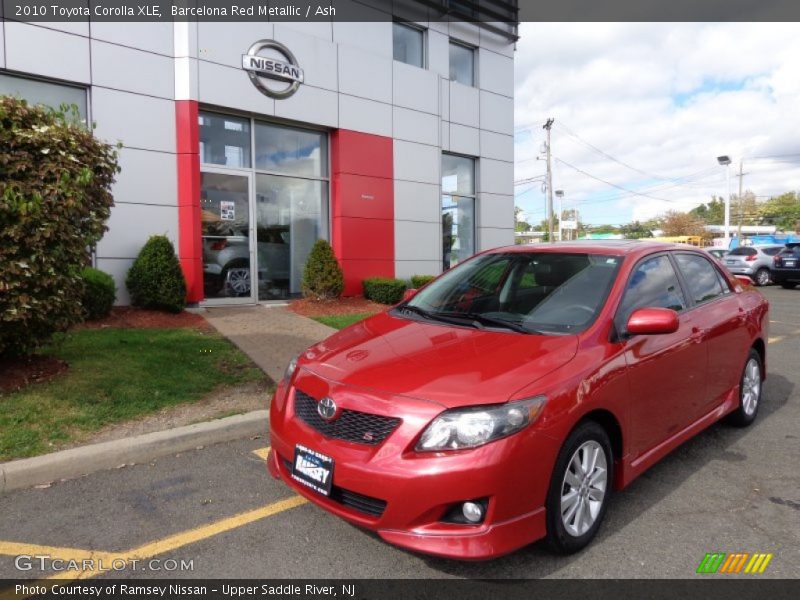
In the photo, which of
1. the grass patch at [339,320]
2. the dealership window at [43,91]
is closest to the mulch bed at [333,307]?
the grass patch at [339,320]

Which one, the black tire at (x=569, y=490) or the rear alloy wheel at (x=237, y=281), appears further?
the rear alloy wheel at (x=237, y=281)

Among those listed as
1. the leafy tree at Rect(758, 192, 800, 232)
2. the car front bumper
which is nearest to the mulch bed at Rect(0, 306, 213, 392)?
the car front bumper

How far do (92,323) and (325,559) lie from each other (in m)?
6.72

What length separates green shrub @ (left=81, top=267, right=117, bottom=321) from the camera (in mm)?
8211

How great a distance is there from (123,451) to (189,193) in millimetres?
6699

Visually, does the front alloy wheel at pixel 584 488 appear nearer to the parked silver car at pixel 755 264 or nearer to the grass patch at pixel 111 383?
the grass patch at pixel 111 383

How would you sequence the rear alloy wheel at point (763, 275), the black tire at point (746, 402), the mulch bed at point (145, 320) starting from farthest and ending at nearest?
the rear alloy wheel at point (763, 275), the mulch bed at point (145, 320), the black tire at point (746, 402)

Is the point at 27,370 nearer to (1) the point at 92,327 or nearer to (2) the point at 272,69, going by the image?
(1) the point at 92,327

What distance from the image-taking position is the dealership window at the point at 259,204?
10.7 m

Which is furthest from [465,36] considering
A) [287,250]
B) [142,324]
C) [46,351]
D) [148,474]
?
[148,474]

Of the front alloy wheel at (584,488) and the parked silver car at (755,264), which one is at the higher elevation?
the parked silver car at (755,264)

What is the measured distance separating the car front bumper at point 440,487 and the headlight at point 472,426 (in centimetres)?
3

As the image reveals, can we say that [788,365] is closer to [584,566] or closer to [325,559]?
[584,566]

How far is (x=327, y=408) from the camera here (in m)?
2.89
